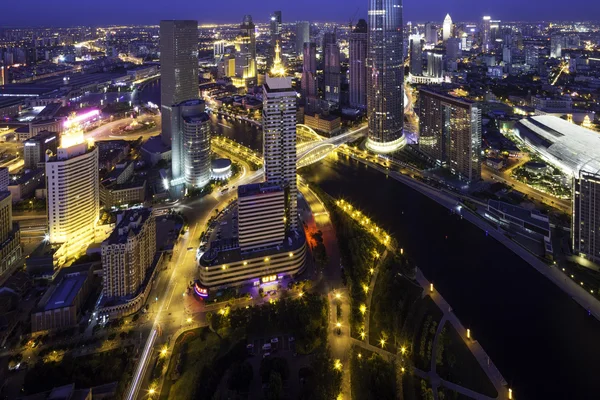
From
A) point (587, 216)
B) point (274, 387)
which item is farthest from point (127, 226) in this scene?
point (587, 216)

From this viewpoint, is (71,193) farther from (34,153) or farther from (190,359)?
(34,153)

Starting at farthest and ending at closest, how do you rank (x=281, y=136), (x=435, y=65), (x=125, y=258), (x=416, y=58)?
(x=416, y=58)
(x=435, y=65)
(x=281, y=136)
(x=125, y=258)

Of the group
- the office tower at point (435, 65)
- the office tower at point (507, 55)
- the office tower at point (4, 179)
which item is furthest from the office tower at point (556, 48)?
the office tower at point (4, 179)

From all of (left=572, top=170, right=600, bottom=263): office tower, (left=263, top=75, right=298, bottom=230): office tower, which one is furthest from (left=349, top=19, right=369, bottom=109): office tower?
(left=572, top=170, right=600, bottom=263): office tower

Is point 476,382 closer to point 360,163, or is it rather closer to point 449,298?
point 449,298

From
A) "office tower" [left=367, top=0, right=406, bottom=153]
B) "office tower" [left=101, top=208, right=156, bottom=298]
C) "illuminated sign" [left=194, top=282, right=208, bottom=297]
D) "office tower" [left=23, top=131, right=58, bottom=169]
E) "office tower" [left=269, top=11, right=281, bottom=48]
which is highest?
"office tower" [left=269, top=11, right=281, bottom=48]

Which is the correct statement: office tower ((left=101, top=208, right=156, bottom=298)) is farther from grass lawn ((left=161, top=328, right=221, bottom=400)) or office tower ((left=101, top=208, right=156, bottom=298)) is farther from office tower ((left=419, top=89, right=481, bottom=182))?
office tower ((left=419, top=89, right=481, bottom=182))

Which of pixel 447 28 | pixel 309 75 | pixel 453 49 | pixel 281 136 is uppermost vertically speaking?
pixel 447 28
